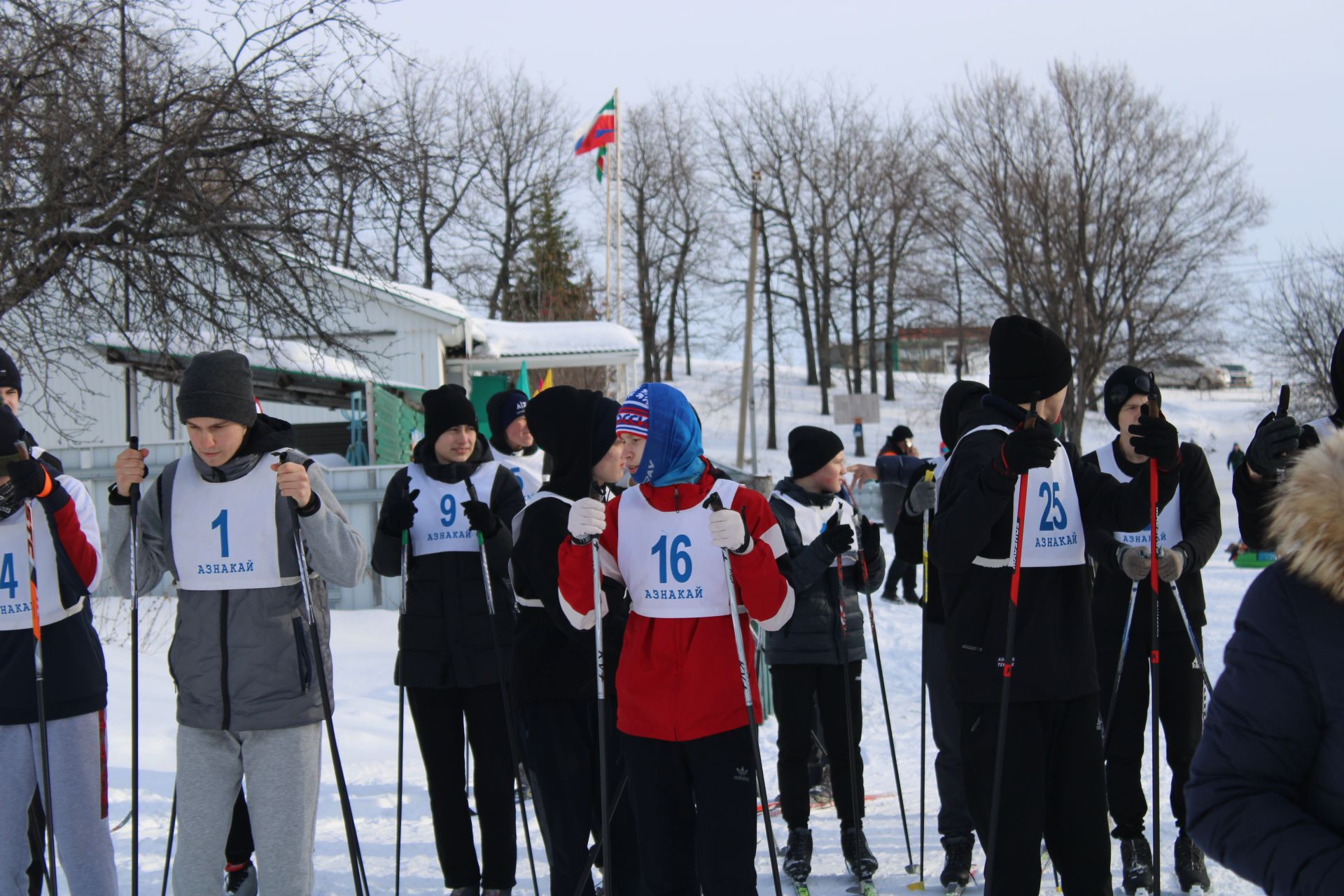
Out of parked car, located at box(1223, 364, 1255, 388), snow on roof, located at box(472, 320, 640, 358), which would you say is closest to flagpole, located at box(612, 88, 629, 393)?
snow on roof, located at box(472, 320, 640, 358)

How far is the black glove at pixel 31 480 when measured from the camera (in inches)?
145

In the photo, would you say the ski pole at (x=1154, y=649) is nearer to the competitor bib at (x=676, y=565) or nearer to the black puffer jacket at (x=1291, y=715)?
the competitor bib at (x=676, y=565)

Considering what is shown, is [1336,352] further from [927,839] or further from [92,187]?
[92,187]

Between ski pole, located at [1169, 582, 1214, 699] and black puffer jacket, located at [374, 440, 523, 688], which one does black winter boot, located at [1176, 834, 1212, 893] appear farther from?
black puffer jacket, located at [374, 440, 523, 688]

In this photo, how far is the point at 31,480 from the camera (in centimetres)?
372

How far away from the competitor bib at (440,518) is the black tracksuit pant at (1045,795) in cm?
224

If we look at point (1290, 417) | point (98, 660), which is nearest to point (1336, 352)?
point (1290, 417)

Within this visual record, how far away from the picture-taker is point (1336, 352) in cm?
287

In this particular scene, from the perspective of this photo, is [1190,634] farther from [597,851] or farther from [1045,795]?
[597,851]

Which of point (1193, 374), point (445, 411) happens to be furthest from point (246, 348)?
point (1193, 374)

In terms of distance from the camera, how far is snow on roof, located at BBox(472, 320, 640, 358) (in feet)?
65.5

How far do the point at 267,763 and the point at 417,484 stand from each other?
1536mm

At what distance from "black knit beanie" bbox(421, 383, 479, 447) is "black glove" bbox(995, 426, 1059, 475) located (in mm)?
2354

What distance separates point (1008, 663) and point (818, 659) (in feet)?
5.88
